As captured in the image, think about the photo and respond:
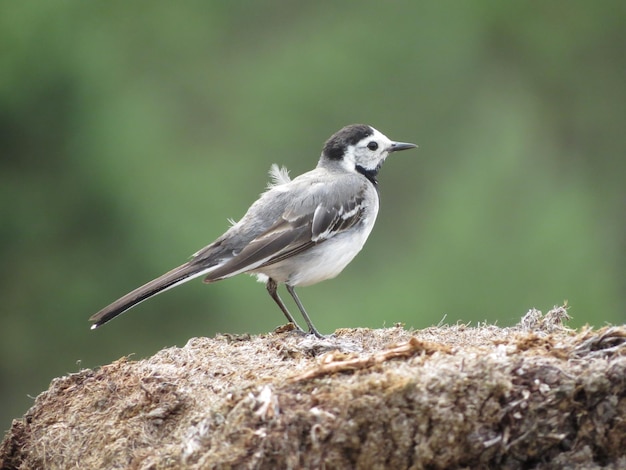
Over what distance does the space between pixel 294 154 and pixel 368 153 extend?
8.18 meters

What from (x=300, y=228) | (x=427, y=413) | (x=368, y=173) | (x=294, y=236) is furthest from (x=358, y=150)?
(x=427, y=413)

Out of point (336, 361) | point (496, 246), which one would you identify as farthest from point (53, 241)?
point (336, 361)

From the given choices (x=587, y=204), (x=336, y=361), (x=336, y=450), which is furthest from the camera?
(x=587, y=204)

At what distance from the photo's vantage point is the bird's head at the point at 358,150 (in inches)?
350

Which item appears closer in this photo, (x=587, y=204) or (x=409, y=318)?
(x=409, y=318)

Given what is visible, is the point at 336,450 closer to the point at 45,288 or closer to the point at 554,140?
the point at 45,288

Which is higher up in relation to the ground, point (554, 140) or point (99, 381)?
point (554, 140)

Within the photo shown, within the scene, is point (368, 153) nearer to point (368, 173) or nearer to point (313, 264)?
point (368, 173)

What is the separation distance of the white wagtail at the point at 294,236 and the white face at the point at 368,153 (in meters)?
0.22

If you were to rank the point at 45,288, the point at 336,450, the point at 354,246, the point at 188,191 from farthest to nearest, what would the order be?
1. the point at 188,191
2. the point at 45,288
3. the point at 354,246
4. the point at 336,450

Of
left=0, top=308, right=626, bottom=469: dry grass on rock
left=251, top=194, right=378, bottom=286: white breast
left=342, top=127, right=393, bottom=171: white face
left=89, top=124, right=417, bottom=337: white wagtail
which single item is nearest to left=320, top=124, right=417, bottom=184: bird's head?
left=342, top=127, right=393, bottom=171: white face

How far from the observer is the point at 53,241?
15.4m

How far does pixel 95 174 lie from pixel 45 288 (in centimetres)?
182

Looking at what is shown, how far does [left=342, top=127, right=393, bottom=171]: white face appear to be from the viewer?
351 inches
